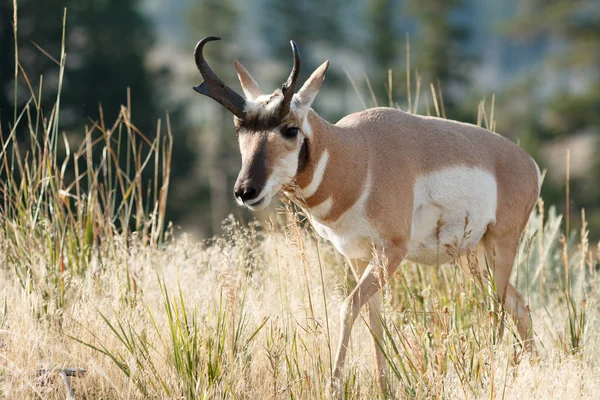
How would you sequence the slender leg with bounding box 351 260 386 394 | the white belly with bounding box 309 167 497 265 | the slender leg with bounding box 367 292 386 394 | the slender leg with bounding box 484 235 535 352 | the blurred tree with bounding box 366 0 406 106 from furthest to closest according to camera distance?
the blurred tree with bounding box 366 0 406 106, the slender leg with bounding box 484 235 535 352, the white belly with bounding box 309 167 497 265, the slender leg with bounding box 351 260 386 394, the slender leg with bounding box 367 292 386 394

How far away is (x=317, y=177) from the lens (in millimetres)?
4512

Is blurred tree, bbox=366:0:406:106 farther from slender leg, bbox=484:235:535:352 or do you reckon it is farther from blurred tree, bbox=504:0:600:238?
slender leg, bbox=484:235:535:352

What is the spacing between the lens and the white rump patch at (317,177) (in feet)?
14.8

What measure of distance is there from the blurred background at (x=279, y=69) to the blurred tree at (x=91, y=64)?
4 centimetres

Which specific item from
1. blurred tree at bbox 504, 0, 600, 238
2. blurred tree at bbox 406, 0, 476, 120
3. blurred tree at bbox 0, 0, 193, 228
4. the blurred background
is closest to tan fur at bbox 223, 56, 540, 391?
the blurred background

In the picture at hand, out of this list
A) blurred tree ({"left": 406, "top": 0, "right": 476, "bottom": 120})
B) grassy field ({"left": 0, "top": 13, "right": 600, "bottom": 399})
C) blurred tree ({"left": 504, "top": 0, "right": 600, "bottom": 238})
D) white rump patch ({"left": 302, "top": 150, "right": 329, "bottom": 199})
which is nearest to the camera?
grassy field ({"left": 0, "top": 13, "right": 600, "bottom": 399})

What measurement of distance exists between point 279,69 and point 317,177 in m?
45.0

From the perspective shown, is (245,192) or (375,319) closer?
(245,192)

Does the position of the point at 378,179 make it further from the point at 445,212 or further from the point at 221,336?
the point at 221,336

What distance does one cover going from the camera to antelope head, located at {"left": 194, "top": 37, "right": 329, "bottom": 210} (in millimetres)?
4082

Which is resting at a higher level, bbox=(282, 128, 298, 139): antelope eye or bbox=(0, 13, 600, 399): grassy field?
bbox=(282, 128, 298, 139): antelope eye

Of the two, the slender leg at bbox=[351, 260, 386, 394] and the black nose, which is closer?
the black nose

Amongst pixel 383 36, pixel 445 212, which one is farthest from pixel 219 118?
pixel 445 212

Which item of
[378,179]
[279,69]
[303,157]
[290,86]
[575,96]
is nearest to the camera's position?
[290,86]
